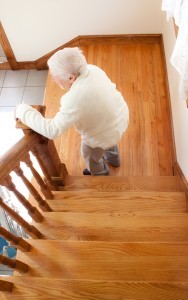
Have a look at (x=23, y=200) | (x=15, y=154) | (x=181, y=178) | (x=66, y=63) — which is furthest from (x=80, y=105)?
(x=181, y=178)

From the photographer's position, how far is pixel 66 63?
4.75ft

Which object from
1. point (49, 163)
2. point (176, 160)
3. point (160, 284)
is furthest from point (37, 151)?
point (176, 160)

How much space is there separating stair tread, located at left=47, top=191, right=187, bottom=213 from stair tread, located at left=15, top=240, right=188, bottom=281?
41cm

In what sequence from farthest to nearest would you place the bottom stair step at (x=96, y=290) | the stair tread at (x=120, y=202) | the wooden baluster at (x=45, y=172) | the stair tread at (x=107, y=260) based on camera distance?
1. the stair tread at (x=120, y=202)
2. the wooden baluster at (x=45, y=172)
3. the stair tread at (x=107, y=260)
4. the bottom stair step at (x=96, y=290)

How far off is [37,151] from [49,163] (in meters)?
0.27

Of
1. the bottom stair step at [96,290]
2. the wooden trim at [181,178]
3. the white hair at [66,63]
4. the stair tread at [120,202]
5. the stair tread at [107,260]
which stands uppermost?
the white hair at [66,63]

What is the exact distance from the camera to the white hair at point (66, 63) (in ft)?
4.74

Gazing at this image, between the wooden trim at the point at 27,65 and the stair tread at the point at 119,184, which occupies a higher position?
the wooden trim at the point at 27,65

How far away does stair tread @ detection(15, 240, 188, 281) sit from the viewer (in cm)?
132

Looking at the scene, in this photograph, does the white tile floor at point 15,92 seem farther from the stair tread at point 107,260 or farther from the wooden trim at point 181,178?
the stair tread at point 107,260

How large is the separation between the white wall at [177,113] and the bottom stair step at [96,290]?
3.38 feet

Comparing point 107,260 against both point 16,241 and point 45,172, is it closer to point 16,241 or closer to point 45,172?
point 16,241

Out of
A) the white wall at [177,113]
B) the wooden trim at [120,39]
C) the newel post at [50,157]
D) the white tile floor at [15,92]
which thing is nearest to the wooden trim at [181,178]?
the white wall at [177,113]

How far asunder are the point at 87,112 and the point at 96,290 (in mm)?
880
